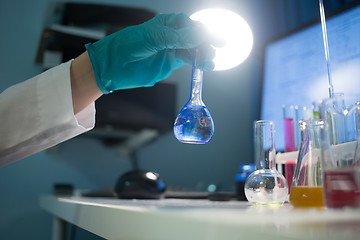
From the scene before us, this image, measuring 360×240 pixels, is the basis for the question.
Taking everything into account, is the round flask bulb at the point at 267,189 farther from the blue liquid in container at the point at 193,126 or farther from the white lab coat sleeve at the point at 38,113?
the white lab coat sleeve at the point at 38,113

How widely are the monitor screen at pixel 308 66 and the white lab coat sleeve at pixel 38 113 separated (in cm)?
62

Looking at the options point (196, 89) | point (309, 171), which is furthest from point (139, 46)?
point (309, 171)

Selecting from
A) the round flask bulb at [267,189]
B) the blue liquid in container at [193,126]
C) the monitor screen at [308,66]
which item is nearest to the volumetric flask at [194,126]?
the blue liquid in container at [193,126]

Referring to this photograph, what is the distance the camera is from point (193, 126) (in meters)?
0.62

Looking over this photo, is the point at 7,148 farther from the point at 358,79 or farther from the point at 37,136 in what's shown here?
the point at 358,79

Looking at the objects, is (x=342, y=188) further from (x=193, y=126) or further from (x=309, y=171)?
(x=193, y=126)

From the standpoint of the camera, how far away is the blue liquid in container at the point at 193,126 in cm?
62

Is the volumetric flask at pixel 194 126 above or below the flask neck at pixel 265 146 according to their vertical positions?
above

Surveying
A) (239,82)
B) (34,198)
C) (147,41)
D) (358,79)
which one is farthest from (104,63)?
(239,82)

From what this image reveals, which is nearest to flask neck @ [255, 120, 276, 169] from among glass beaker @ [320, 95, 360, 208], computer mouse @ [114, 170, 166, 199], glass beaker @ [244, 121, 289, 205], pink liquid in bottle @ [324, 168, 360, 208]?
glass beaker @ [244, 121, 289, 205]

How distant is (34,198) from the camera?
1564mm

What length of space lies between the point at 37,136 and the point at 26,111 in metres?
0.06

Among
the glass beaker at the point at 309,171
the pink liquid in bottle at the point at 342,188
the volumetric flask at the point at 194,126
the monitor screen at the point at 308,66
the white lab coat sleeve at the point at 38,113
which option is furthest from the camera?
the monitor screen at the point at 308,66

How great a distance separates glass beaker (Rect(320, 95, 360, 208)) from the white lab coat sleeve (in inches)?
20.1
